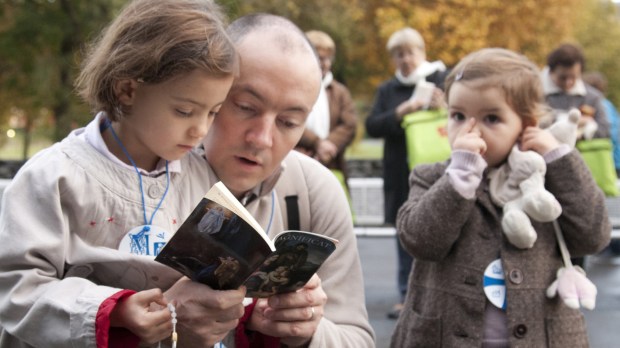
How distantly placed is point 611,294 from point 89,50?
7159 millimetres

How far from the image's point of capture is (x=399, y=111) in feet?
21.3

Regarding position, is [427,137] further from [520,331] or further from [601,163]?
[520,331]

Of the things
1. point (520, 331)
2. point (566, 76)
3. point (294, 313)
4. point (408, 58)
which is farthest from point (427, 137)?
point (294, 313)

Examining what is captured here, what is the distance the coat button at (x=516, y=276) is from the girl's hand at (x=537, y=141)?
0.46 metres

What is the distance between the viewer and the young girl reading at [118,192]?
6.05 feet

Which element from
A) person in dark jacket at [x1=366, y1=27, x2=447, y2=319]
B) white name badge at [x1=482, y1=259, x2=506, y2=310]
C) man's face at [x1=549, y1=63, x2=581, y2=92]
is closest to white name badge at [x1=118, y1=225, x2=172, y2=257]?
white name badge at [x1=482, y1=259, x2=506, y2=310]

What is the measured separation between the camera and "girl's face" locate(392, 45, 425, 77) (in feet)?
21.9

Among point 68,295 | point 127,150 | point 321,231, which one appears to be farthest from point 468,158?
point 68,295

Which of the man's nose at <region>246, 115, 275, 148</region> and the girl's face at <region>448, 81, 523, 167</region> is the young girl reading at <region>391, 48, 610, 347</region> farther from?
the man's nose at <region>246, 115, 275, 148</region>

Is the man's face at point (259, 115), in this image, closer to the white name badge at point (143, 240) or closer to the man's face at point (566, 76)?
the white name badge at point (143, 240)

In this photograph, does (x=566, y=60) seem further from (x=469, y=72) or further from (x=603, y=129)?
(x=469, y=72)

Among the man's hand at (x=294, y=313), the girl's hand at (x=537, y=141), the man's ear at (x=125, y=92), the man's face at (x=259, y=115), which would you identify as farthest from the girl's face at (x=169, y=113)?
the girl's hand at (x=537, y=141)

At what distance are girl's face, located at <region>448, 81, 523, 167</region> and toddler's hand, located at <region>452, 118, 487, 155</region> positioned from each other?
0.05 feet

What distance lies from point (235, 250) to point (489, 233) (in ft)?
4.90
